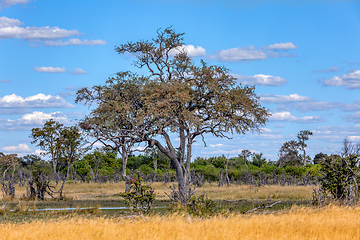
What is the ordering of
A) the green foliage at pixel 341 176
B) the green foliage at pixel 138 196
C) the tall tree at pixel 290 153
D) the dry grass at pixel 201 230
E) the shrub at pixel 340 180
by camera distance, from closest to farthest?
1. the dry grass at pixel 201 230
2. the green foliage at pixel 138 196
3. the shrub at pixel 340 180
4. the green foliage at pixel 341 176
5. the tall tree at pixel 290 153

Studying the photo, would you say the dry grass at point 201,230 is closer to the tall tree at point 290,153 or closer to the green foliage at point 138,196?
the green foliage at point 138,196

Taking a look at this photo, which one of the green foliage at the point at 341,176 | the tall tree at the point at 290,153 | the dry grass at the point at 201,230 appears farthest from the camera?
the tall tree at the point at 290,153

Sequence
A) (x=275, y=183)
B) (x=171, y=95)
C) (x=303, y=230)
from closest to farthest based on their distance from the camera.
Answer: (x=303, y=230)
(x=171, y=95)
(x=275, y=183)

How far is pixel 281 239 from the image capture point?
13445 mm

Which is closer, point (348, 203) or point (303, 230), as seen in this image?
point (303, 230)

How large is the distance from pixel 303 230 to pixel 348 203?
34.7ft

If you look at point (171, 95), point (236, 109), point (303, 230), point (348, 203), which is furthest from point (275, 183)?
point (303, 230)

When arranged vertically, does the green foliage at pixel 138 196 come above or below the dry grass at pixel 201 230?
above

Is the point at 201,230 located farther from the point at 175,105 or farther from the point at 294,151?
the point at 294,151

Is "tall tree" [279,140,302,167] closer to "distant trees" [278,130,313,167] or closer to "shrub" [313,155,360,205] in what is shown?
"distant trees" [278,130,313,167]

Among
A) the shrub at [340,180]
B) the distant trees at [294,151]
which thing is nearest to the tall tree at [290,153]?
the distant trees at [294,151]

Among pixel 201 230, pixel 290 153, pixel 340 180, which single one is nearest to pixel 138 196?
pixel 201 230

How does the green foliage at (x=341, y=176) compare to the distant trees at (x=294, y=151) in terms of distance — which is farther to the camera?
the distant trees at (x=294, y=151)

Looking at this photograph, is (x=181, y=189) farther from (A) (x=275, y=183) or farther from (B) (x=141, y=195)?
(A) (x=275, y=183)
